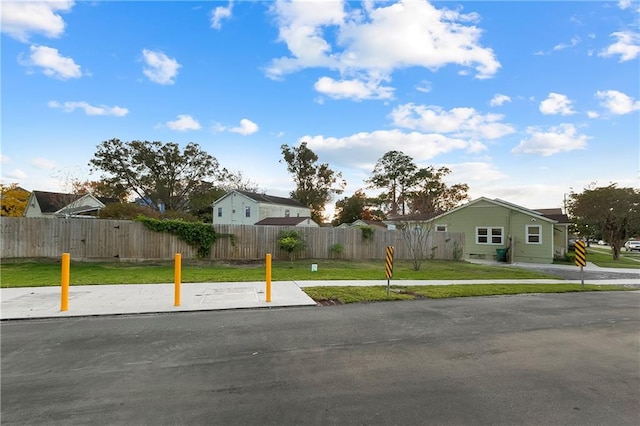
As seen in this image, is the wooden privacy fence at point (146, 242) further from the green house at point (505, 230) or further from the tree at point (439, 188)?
the tree at point (439, 188)

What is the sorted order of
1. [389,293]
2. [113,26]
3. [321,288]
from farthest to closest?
[113,26], [321,288], [389,293]

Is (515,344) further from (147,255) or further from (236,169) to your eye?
(236,169)

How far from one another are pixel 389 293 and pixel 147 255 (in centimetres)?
1210

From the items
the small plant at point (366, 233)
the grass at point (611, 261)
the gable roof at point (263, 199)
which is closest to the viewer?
the small plant at point (366, 233)

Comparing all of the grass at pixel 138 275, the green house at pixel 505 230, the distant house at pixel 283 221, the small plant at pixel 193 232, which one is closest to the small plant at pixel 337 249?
the grass at pixel 138 275

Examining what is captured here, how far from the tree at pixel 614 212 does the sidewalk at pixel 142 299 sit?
86.2 feet

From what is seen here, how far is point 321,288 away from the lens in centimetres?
957

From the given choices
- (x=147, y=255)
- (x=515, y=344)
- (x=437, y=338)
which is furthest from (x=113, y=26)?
(x=515, y=344)

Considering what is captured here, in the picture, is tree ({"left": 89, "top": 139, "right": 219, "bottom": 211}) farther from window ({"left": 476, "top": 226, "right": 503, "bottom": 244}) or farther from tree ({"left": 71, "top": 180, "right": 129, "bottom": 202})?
window ({"left": 476, "top": 226, "right": 503, "bottom": 244})

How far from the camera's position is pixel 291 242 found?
17062mm

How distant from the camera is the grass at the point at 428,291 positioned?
852 centimetres

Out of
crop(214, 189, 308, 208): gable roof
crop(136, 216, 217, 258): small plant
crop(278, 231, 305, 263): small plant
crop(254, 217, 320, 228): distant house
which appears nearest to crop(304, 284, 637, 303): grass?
crop(278, 231, 305, 263): small plant

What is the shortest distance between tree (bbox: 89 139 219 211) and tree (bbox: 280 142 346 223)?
1581cm

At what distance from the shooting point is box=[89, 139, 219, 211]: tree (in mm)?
38438
